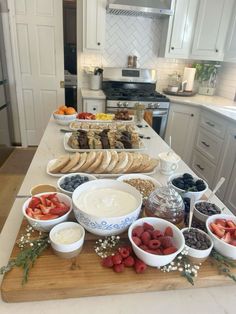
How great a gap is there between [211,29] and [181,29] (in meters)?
0.38

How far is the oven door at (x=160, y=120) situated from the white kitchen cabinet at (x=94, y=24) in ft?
3.61

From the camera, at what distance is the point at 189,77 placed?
11.1ft

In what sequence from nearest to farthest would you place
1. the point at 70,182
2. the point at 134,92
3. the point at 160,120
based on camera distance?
the point at 70,182, the point at 160,120, the point at 134,92

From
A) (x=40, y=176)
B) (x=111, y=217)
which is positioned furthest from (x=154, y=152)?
(x=111, y=217)

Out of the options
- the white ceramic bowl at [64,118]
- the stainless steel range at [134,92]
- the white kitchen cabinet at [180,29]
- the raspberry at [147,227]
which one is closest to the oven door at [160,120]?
the stainless steel range at [134,92]

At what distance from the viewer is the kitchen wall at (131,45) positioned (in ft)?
10.7

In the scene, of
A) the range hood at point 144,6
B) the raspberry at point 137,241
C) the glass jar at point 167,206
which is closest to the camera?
the raspberry at point 137,241

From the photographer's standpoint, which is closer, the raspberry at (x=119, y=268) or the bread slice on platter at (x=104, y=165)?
the raspberry at (x=119, y=268)

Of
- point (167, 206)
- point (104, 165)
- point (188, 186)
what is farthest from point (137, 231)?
point (104, 165)

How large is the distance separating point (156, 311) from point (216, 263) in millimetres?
254

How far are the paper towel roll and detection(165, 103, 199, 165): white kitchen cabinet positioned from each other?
0.57m

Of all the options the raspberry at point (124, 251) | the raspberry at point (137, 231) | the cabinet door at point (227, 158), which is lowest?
the cabinet door at point (227, 158)

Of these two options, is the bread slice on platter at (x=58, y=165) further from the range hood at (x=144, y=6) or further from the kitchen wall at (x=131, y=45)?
the kitchen wall at (x=131, y=45)

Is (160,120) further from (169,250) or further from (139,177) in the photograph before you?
(169,250)
